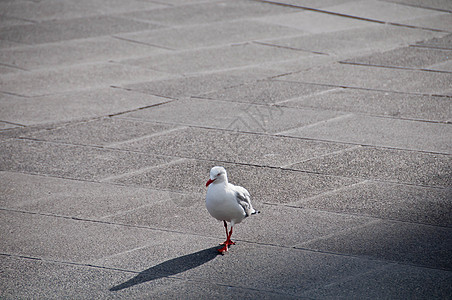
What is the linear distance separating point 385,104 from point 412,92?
3.11 feet

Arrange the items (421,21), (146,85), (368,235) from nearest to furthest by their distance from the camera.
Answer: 1. (368,235)
2. (146,85)
3. (421,21)

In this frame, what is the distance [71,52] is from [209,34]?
12.6 feet

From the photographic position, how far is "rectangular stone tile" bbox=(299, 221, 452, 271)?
259 inches

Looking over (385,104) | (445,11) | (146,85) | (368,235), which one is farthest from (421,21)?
(368,235)

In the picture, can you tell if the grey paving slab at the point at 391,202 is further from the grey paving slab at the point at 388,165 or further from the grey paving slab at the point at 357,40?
the grey paving slab at the point at 357,40

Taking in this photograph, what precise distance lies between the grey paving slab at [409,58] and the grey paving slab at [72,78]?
4.98 metres

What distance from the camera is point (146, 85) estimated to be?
12875mm

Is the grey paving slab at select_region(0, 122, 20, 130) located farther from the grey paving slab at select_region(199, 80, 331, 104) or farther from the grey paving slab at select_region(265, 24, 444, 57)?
the grey paving slab at select_region(265, 24, 444, 57)

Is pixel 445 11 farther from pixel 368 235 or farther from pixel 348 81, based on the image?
pixel 368 235

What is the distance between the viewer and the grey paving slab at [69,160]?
29.5ft

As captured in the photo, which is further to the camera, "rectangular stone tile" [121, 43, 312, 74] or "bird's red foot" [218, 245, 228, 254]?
"rectangular stone tile" [121, 43, 312, 74]

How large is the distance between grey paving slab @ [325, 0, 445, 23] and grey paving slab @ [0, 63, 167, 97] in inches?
313

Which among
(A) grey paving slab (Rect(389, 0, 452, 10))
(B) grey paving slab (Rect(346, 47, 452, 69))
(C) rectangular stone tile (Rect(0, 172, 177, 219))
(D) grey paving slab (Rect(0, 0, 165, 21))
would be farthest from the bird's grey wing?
(A) grey paving slab (Rect(389, 0, 452, 10))

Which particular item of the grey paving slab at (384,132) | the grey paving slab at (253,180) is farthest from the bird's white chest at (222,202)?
the grey paving slab at (384,132)
